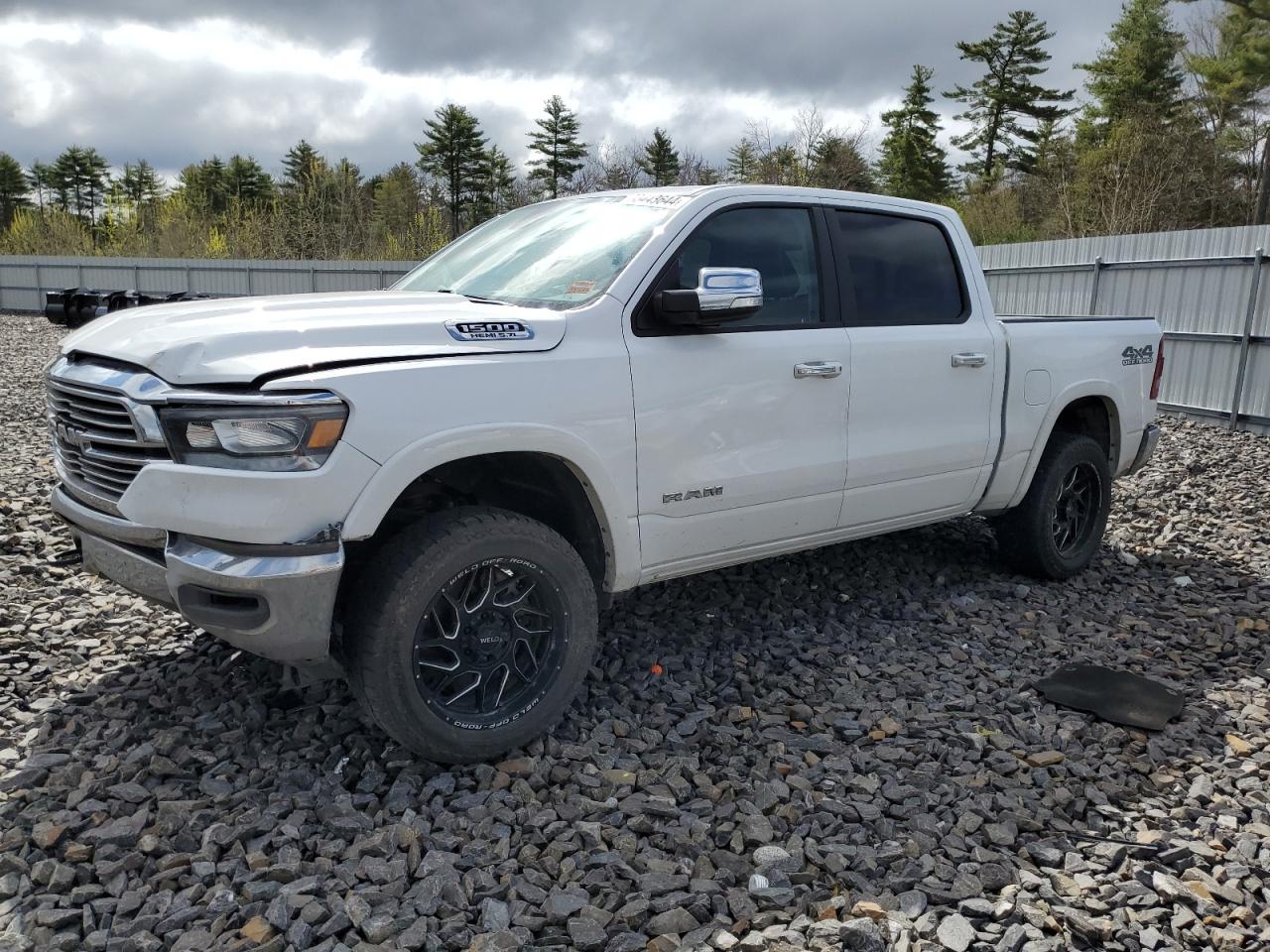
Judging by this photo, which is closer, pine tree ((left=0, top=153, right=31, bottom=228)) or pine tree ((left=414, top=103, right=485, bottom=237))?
pine tree ((left=414, top=103, right=485, bottom=237))

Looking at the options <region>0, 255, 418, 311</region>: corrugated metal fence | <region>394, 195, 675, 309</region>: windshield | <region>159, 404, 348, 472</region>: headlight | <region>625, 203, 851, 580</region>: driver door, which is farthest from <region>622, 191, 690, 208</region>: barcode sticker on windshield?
<region>0, 255, 418, 311</region>: corrugated metal fence

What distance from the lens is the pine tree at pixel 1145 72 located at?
40.2 meters

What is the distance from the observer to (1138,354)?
5.72 m

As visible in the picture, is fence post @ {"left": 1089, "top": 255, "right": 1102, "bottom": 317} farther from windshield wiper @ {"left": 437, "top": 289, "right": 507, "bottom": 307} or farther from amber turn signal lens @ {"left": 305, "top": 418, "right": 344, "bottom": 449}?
amber turn signal lens @ {"left": 305, "top": 418, "right": 344, "bottom": 449}

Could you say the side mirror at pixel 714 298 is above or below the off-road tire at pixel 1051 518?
above

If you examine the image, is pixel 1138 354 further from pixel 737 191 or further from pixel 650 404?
pixel 650 404

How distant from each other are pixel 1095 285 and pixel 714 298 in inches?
466

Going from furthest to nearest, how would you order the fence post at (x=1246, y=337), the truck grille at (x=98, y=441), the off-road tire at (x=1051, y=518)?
the fence post at (x=1246, y=337) → the off-road tire at (x=1051, y=518) → the truck grille at (x=98, y=441)

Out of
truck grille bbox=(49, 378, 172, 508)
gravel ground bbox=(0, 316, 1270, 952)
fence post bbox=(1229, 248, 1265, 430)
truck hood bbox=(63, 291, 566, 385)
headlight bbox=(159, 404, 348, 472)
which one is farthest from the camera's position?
fence post bbox=(1229, 248, 1265, 430)

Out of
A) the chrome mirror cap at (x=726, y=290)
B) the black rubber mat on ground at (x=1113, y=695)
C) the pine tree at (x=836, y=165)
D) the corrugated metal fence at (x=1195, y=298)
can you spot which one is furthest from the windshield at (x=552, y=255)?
the pine tree at (x=836, y=165)

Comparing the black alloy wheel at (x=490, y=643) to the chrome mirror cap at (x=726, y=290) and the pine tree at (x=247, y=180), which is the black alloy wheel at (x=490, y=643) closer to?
the chrome mirror cap at (x=726, y=290)

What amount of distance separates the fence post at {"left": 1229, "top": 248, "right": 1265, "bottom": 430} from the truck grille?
11.8m

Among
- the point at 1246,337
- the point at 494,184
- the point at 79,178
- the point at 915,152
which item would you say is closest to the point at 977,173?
the point at 915,152

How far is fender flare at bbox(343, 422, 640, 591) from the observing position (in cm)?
294
